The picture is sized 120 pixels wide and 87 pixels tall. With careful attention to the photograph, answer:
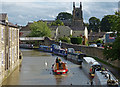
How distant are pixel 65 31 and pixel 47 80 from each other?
75.5 meters

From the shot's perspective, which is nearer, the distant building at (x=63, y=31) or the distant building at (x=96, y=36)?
the distant building at (x=63, y=31)

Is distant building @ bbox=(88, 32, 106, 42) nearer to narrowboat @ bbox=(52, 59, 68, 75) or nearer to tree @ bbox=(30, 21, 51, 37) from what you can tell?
tree @ bbox=(30, 21, 51, 37)

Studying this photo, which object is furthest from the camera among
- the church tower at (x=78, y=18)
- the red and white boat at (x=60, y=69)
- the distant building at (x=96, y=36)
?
the church tower at (x=78, y=18)

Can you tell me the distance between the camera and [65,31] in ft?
322

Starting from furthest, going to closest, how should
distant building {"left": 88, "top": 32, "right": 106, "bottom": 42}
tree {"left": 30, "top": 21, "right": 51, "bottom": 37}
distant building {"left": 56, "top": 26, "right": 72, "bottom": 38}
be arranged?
distant building {"left": 88, "top": 32, "right": 106, "bottom": 42} → distant building {"left": 56, "top": 26, "right": 72, "bottom": 38} → tree {"left": 30, "top": 21, "right": 51, "bottom": 37}

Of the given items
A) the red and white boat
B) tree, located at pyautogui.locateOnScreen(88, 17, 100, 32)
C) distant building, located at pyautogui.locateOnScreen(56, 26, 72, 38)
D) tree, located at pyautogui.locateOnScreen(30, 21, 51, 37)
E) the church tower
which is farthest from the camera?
the church tower

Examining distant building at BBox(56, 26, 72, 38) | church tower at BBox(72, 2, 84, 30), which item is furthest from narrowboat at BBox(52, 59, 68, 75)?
church tower at BBox(72, 2, 84, 30)

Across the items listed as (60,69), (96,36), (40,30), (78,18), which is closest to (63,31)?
(96,36)

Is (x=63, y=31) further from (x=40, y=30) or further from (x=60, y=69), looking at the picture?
(x=60, y=69)

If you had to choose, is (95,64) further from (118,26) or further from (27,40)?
(27,40)

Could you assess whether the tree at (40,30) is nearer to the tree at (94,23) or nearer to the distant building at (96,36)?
the distant building at (96,36)

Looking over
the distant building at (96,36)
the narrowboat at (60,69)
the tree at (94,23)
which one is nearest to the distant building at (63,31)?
the distant building at (96,36)

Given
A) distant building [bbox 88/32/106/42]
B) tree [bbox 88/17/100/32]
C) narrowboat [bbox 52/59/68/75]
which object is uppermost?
tree [bbox 88/17/100/32]

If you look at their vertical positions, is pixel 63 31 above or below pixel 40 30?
above
